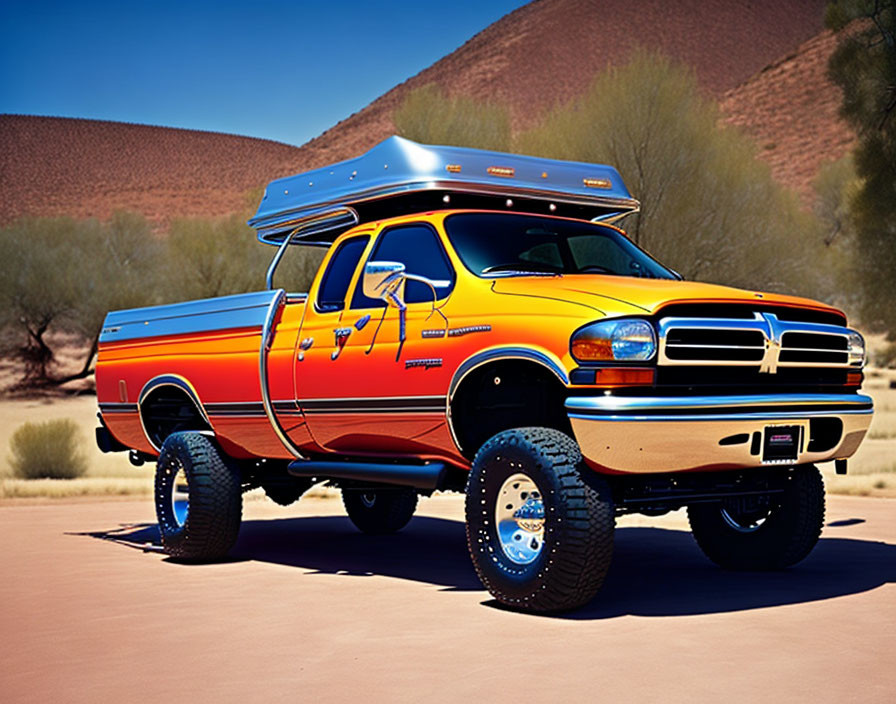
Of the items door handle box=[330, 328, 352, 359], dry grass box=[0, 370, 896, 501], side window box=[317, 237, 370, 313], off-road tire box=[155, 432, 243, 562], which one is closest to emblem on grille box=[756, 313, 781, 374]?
door handle box=[330, 328, 352, 359]

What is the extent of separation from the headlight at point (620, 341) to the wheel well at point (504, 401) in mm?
528

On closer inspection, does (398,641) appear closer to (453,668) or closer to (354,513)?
(453,668)

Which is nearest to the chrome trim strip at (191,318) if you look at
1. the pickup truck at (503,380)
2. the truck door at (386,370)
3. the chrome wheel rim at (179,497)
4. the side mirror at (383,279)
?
the pickup truck at (503,380)

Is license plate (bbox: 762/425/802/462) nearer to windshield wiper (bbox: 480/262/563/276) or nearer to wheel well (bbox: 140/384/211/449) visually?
windshield wiper (bbox: 480/262/563/276)

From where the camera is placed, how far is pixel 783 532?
905 cm

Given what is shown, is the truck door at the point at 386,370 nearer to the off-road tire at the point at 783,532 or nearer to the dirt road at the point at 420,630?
the dirt road at the point at 420,630

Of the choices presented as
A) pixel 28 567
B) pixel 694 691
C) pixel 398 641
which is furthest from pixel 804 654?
pixel 28 567

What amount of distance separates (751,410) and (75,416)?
31712 mm

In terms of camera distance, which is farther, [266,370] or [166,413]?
[166,413]

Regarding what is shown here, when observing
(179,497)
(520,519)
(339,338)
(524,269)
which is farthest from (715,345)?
(179,497)

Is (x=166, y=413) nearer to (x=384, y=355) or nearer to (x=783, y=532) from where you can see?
(x=384, y=355)

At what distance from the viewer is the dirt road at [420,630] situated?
5.77 meters

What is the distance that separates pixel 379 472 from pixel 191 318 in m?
2.64

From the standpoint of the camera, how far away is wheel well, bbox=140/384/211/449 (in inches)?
428
